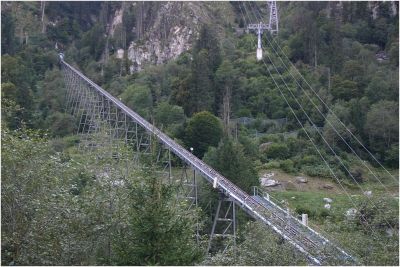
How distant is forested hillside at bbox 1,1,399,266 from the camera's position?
10.9 meters

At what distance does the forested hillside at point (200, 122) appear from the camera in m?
10.9

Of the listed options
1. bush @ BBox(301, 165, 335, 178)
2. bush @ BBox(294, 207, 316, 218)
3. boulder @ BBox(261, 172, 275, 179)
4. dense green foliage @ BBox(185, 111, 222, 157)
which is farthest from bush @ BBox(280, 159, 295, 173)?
bush @ BBox(294, 207, 316, 218)

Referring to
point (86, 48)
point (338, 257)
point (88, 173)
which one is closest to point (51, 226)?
point (88, 173)

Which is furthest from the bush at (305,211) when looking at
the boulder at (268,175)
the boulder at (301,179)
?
the boulder at (301,179)

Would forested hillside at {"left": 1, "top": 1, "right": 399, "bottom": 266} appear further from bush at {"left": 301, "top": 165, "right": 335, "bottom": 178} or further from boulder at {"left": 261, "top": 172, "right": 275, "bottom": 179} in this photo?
boulder at {"left": 261, "top": 172, "right": 275, "bottom": 179}

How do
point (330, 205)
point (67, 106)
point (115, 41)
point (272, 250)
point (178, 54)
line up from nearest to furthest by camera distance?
1. point (272, 250)
2. point (330, 205)
3. point (67, 106)
4. point (178, 54)
5. point (115, 41)

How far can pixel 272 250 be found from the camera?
37.4 ft

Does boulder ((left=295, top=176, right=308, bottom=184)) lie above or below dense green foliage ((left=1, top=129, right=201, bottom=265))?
below

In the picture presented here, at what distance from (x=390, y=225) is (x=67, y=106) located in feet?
114

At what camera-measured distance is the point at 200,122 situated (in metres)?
33.8

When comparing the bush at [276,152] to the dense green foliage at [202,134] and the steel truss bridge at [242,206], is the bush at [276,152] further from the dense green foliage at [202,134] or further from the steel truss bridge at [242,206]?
the steel truss bridge at [242,206]

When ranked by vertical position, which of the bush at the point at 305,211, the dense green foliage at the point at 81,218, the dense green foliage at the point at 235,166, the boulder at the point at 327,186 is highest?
the dense green foliage at the point at 81,218

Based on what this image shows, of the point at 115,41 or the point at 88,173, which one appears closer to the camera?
the point at 88,173

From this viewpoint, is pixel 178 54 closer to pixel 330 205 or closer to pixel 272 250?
pixel 330 205
